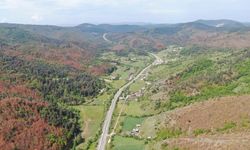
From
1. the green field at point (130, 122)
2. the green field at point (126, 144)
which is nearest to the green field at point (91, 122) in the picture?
the green field at point (130, 122)

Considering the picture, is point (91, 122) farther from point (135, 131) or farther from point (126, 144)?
point (126, 144)

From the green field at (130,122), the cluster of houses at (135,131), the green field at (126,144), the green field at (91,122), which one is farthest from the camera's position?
the green field at (130,122)

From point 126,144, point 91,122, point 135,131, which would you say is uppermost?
point 135,131

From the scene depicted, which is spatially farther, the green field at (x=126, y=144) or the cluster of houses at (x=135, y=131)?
the cluster of houses at (x=135, y=131)

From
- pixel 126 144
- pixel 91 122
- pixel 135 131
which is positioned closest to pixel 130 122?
pixel 135 131

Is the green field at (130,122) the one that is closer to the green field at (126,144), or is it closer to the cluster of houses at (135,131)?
the cluster of houses at (135,131)

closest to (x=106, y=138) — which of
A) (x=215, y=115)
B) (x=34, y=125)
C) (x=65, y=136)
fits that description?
(x=65, y=136)

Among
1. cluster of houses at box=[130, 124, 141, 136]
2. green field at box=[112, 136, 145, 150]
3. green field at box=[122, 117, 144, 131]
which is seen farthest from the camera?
green field at box=[122, 117, 144, 131]

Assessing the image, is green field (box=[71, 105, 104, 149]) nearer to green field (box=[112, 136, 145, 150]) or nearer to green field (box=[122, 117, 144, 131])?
green field (box=[122, 117, 144, 131])

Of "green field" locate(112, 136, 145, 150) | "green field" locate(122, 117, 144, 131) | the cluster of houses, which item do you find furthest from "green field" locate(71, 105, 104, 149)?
the cluster of houses
